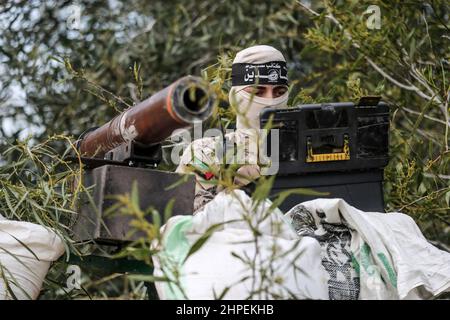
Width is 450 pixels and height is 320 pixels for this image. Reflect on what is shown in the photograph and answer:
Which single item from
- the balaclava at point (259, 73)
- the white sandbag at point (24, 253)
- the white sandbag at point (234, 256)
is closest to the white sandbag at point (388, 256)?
the white sandbag at point (234, 256)

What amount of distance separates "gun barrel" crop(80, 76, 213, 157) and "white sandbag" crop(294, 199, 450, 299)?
52 centimetres

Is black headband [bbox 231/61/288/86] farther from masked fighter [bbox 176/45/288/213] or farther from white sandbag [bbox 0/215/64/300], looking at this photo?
white sandbag [bbox 0/215/64/300]

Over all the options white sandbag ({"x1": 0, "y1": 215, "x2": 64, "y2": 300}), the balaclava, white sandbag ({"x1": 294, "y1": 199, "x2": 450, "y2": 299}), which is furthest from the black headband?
white sandbag ({"x1": 0, "y1": 215, "x2": 64, "y2": 300})

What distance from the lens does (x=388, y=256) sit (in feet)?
10.3

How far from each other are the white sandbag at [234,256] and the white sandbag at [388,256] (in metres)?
0.23

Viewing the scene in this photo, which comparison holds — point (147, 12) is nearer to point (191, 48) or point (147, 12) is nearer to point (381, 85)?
point (191, 48)

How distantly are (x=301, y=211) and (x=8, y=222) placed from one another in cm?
84

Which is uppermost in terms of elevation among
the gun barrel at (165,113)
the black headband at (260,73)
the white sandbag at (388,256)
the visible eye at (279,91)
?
the black headband at (260,73)

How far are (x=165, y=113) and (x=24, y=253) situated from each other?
2.36 feet

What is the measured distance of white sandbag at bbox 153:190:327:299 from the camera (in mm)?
2766

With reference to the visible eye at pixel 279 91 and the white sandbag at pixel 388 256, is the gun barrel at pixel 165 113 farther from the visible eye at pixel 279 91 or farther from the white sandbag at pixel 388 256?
the visible eye at pixel 279 91

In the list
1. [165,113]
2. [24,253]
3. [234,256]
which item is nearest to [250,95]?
[165,113]

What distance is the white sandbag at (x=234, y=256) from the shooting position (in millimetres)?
2766

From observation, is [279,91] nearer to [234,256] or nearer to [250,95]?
[250,95]
